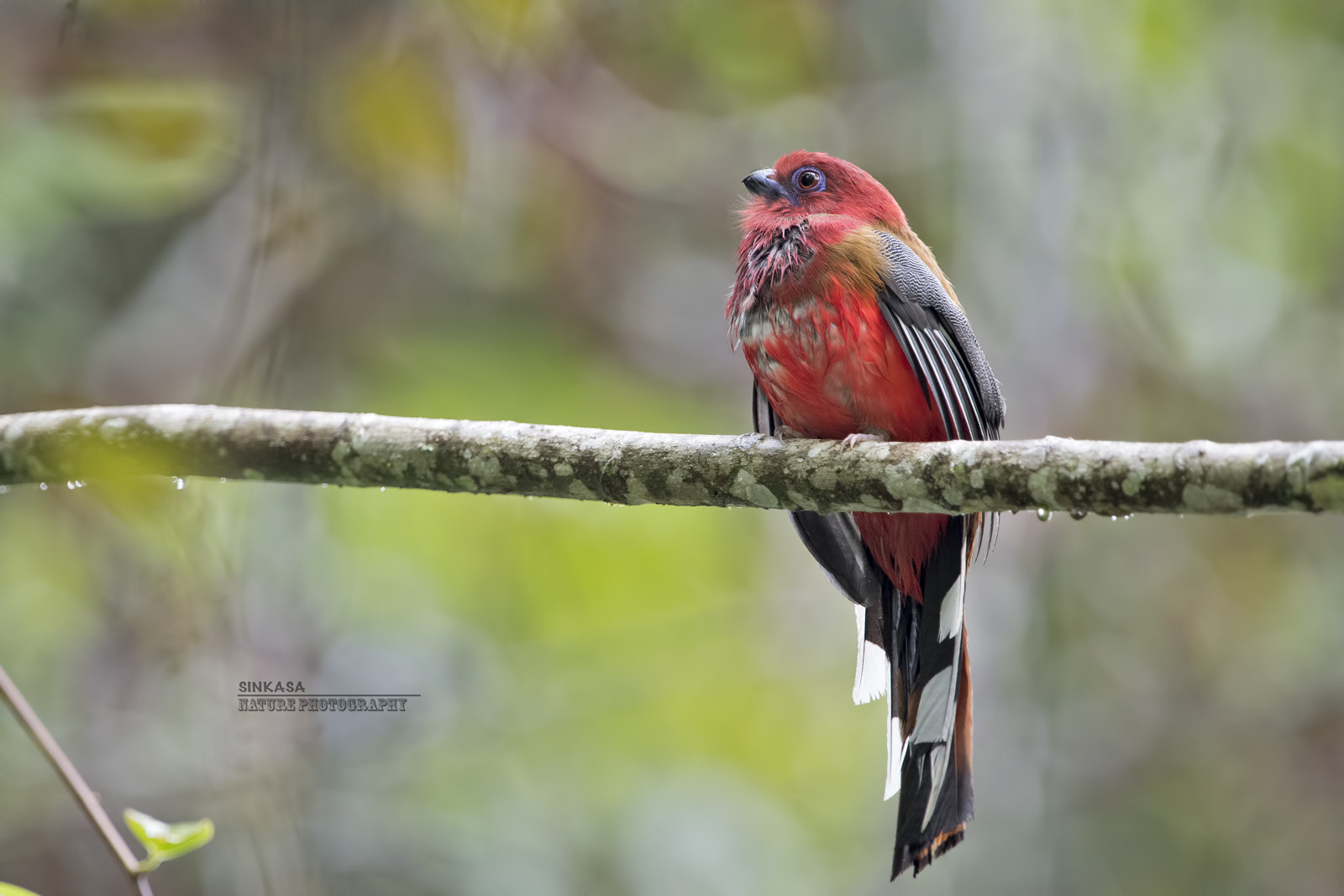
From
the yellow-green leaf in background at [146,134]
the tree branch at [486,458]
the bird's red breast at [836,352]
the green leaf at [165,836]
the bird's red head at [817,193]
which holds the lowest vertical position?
the green leaf at [165,836]

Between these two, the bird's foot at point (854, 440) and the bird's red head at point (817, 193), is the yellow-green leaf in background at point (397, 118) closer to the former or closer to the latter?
the bird's red head at point (817, 193)

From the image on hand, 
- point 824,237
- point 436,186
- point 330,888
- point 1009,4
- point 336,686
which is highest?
point 1009,4

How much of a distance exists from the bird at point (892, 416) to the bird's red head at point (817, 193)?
0.40 ft

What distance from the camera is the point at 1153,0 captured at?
4859mm

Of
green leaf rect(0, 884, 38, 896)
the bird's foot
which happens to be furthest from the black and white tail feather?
green leaf rect(0, 884, 38, 896)

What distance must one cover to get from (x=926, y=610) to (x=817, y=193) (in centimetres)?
119

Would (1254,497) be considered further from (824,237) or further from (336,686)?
(336,686)

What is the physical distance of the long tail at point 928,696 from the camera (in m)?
2.50

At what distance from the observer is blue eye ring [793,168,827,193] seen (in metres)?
3.17

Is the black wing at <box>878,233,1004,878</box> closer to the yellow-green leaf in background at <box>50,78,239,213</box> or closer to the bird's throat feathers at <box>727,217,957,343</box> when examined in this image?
the bird's throat feathers at <box>727,217,957,343</box>

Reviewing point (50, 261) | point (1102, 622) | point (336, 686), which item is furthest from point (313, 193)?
point (1102, 622)

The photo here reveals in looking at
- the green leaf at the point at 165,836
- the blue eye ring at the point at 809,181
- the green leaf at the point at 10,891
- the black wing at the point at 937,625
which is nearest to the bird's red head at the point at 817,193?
the blue eye ring at the point at 809,181

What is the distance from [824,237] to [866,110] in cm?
357

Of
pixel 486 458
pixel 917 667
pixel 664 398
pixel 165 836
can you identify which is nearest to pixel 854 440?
pixel 917 667
